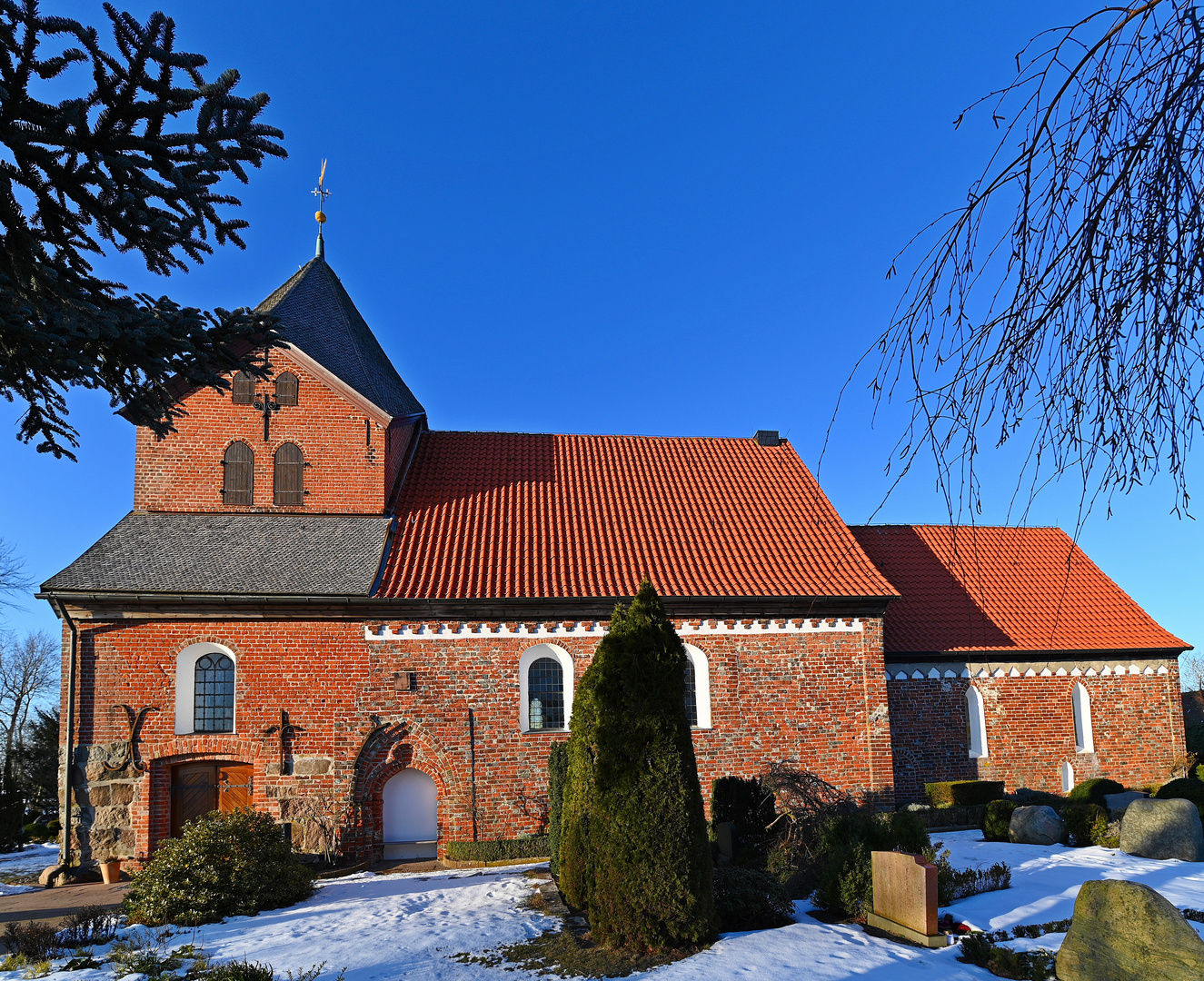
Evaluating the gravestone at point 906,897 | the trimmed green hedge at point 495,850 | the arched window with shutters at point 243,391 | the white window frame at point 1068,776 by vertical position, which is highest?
the arched window with shutters at point 243,391

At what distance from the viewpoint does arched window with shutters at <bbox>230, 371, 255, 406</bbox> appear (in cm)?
1583

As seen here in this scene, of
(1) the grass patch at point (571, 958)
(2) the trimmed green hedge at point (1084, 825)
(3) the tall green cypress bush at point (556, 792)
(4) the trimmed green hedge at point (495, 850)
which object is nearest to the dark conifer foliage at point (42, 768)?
(4) the trimmed green hedge at point (495, 850)

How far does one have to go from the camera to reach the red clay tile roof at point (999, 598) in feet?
55.2

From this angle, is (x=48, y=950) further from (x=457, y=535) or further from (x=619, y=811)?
(x=457, y=535)

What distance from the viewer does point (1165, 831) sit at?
35.5ft

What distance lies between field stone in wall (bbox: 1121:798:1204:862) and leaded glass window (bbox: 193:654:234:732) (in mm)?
13315

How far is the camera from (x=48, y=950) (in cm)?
812

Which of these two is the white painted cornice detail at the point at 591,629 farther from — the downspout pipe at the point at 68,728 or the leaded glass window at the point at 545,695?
the downspout pipe at the point at 68,728

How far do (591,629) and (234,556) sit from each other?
6226mm

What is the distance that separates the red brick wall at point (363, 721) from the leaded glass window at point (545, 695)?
1.20ft

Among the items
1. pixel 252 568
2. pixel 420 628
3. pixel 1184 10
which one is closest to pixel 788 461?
pixel 420 628

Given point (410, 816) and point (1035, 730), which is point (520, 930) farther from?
point (1035, 730)

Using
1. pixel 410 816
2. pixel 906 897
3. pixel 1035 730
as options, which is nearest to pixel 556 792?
pixel 410 816

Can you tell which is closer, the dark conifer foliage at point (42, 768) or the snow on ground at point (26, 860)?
the snow on ground at point (26, 860)
